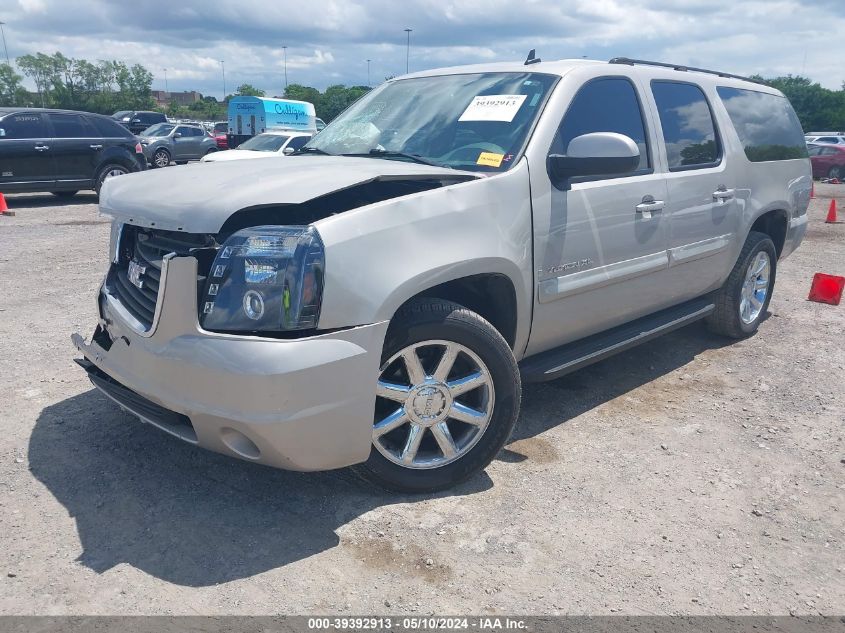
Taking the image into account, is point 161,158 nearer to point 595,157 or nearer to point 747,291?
point 747,291

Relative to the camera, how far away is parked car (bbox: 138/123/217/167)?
23.3 metres

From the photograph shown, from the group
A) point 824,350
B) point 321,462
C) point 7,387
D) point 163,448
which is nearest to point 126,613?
point 321,462

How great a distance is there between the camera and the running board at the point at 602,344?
369cm

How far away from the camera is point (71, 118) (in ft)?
42.7

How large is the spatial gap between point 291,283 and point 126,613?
1247mm

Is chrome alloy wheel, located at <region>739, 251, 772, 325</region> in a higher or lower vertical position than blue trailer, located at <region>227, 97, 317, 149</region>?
lower

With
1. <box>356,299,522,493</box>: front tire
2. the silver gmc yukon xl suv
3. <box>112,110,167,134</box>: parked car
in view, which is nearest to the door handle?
the silver gmc yukon xl suv

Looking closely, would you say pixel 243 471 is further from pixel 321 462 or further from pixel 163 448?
pixel 321 462

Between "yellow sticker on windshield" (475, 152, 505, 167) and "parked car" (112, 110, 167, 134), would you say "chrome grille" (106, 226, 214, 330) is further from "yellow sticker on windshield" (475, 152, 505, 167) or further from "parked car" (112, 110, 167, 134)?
"parked car" (112, 110, 167, 134)

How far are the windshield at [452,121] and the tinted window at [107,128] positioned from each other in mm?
10598

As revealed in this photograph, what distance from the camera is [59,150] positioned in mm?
12695

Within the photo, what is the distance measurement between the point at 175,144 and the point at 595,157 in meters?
23.5

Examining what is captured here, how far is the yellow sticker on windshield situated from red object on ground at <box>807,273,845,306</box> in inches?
193

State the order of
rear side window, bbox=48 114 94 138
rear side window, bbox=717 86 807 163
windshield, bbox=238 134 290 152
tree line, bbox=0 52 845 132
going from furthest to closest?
1. tree line, bbox=0 52 845 132
2. windshield, bbox=238 134 290 152
3. rear side window, bbox=48 114 94 138
4. rear side window, bbox=717 86 807 163
